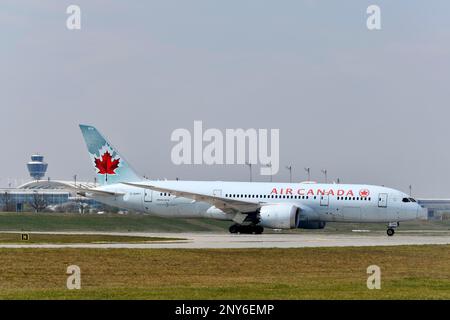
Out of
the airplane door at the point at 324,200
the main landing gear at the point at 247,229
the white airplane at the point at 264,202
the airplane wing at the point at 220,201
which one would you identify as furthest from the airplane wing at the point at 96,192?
the airplane door at the point at 324,200

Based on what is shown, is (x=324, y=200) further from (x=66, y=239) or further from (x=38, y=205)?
(x=38, y=205)

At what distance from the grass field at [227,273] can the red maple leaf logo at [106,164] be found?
3054 centimetres

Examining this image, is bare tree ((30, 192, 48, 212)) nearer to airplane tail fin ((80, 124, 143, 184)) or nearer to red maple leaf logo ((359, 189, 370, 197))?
airplane tail fin ((80, 124, 143, 184))

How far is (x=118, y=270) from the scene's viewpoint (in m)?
37.6

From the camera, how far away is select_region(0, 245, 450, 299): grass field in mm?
29828

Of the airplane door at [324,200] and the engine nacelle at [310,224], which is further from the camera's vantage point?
the engine nacelle at [310,224]

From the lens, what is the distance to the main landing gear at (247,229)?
7312 cm

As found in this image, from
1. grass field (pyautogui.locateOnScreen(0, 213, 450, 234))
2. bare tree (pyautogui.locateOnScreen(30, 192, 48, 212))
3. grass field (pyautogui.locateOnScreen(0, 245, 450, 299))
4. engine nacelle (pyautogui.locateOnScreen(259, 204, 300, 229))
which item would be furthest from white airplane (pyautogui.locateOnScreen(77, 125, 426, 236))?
bare tree (pyautogui.locateOnScreen(30, 192, 48, 212))

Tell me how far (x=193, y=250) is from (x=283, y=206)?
2385 centimetres

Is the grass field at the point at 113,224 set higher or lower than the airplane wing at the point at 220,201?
lower

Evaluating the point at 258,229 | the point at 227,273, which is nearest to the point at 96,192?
the point at 258,229

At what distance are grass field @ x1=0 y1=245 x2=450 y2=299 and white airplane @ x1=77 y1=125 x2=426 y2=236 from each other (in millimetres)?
19514

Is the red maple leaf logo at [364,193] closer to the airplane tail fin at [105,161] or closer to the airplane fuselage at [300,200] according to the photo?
the airplane fuselage at [300,200]

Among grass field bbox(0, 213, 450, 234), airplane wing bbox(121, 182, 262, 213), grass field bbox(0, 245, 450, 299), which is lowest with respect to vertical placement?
grass field bbox(0, 213, 450, 234)
